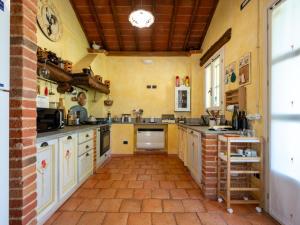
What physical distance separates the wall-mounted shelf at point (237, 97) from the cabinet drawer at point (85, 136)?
2.32 m

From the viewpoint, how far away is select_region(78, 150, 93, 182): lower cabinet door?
3.15 meters

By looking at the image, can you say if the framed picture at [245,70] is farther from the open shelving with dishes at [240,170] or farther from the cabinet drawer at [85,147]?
the cabinet drawer at [85,147]

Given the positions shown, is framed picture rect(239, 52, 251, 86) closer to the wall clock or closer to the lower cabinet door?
the lower cabinet door

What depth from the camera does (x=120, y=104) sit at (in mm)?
6012

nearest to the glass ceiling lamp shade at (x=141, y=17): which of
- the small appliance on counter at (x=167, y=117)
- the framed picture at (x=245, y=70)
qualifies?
the framed picture at (x=245, y=70)

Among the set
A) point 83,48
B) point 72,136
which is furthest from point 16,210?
point 83,48

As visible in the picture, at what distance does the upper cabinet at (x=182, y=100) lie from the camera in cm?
580

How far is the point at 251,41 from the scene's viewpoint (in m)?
2.75

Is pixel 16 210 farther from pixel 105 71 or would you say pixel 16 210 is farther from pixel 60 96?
pixel 105 71

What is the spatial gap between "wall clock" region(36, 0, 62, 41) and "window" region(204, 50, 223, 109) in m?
2.97

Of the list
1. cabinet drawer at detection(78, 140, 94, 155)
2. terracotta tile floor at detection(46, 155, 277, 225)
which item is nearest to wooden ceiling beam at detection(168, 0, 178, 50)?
cabinet drawer at detection(78, 140, 94, 155)

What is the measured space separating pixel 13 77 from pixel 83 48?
4.14 m

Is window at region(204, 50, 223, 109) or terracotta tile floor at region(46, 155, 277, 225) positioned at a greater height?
window at region(204, 50, 223, 109)

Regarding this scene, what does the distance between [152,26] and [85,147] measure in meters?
3.28
